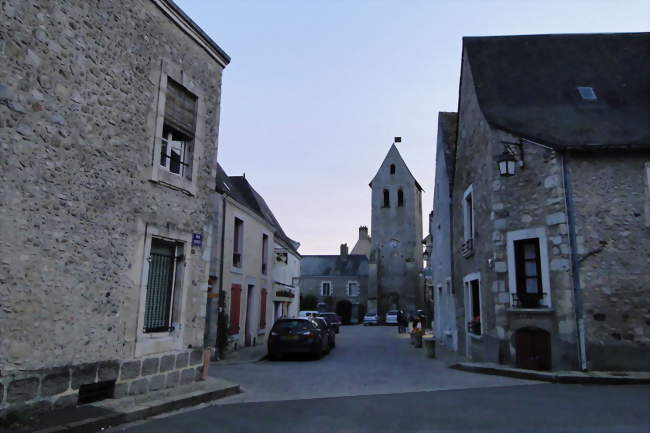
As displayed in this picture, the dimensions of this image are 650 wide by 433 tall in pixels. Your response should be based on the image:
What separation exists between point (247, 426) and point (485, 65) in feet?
40.0

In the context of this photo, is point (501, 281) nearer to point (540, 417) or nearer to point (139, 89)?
point (540, 417)

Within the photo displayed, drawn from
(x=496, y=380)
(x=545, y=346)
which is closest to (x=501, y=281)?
(x=545, y=346)

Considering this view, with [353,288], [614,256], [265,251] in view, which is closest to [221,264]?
[265,251]

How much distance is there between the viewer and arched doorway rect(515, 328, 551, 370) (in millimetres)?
10445

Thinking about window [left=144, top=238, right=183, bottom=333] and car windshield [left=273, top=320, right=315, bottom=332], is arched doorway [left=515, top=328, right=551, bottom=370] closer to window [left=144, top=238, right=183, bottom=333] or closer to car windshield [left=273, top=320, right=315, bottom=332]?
car windshield [left=273, top=320, right=315, bottom=332]

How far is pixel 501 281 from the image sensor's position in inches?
446

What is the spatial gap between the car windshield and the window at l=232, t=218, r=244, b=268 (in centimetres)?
289

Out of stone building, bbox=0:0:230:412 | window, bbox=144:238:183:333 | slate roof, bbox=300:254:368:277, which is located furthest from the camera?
slate roof, bbox=300:254:368:277

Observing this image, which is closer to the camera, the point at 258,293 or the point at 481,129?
the point at 481,129

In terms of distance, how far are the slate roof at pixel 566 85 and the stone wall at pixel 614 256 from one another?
62 centimetres

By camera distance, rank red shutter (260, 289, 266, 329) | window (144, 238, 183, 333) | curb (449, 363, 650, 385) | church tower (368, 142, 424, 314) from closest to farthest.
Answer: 1. window (144, 238, 183, 333)
2. curb (449, 363, 650, 385)
3. red shutter (260, 289, 266, 329)
4. church tower (368, 142, 424, 314)

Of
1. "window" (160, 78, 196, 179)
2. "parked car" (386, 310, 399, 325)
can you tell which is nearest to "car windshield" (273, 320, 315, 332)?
"window" (160, 78, 196, 179)

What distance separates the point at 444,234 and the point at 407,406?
11600mm

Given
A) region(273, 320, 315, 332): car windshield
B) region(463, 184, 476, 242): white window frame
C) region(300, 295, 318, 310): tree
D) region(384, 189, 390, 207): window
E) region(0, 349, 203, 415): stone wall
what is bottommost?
region(0, 349, 203, 415): stone wall
